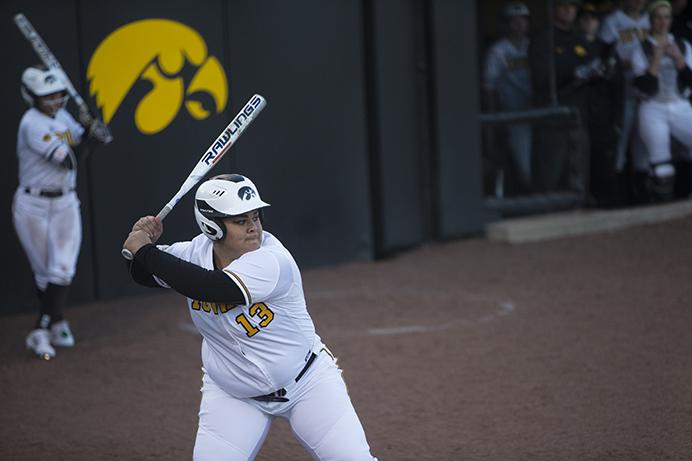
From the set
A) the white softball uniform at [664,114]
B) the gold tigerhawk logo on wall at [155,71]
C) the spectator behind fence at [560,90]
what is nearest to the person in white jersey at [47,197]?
the gold tigerhawk logo on wall at [155,71]

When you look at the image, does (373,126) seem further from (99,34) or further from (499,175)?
(99,34)

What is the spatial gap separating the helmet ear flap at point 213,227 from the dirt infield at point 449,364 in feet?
5.52

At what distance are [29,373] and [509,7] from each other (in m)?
6.99

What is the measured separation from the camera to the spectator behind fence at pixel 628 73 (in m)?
12.7

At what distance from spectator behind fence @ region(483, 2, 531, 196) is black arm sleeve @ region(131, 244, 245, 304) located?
8210 millimetres

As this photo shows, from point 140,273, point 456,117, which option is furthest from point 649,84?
point 140,273

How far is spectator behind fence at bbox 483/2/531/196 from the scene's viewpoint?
12477 millimetres

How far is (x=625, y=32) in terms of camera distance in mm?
12734

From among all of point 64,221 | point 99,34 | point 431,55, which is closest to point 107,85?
point 99,34

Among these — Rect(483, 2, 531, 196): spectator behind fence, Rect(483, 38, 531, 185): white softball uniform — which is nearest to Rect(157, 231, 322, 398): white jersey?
Rect(483, 2, 531, 196): spectator behind fence

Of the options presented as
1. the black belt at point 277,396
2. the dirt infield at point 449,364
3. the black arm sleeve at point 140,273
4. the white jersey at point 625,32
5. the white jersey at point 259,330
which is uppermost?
the white jersey at point 625,32

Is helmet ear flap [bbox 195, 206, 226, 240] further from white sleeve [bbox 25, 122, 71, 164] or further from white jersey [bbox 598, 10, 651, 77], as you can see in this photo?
white jersey [bbox 598, 10, 651, 77]

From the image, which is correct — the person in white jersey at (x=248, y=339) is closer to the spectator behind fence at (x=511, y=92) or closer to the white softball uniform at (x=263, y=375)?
the white softball uniform at (x=263, y=375)

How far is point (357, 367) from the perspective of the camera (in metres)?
7.65
